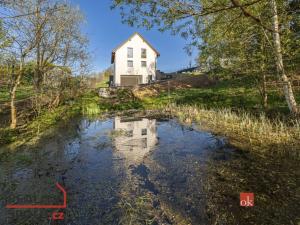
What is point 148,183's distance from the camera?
424 centimetres

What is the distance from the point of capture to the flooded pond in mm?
3139

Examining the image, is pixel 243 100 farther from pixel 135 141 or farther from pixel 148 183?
pixel 148 183

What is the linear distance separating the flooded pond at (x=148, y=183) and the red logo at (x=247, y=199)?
8cm

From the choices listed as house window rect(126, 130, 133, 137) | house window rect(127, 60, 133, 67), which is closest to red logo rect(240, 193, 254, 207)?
house window rect(126, 130, 133, 137)

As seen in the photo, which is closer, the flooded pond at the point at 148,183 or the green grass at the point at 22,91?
the flooded pond at the point at 148,183

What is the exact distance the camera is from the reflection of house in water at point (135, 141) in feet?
19.8

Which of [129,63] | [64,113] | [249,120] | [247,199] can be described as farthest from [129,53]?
[247,199]

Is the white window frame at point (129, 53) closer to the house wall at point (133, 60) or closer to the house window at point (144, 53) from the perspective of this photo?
the house wall at point (133, 60)

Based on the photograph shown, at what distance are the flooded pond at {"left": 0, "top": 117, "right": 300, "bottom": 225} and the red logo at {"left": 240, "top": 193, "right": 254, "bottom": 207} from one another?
77mm

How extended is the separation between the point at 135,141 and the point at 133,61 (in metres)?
27.8

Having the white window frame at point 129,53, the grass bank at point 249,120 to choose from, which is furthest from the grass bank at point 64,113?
the white window frame at point 129,53

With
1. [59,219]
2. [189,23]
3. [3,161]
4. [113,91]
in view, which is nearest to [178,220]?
[59,219]

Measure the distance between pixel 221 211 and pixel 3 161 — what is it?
6.13 meters

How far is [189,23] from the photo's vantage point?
14.0 ft
